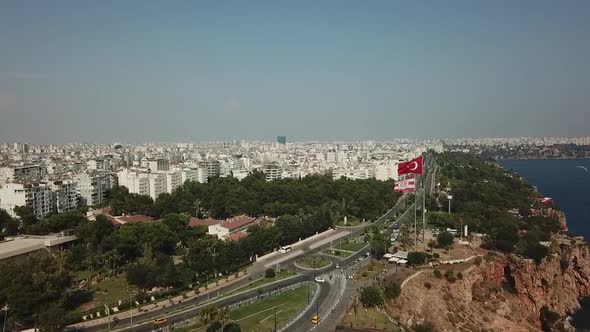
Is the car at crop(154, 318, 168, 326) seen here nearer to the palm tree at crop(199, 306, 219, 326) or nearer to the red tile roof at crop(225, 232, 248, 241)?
the palm tree at crop(199, 306, 219, 326)

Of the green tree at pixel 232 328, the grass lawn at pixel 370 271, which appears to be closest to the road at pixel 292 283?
the grass lawn at pixel 370 271

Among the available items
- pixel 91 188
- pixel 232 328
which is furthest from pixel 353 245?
pixel 91 188

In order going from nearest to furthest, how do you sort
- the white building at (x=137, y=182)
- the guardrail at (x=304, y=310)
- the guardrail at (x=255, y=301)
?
the guardrail at (x=304, y=310), the guardrail at (x=255, y=301), the white building at (x=137, y=182)

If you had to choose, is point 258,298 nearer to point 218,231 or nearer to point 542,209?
point 218,231

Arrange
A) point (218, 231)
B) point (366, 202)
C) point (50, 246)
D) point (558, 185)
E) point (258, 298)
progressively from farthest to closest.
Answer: point (558, 185) < point (366, 202) < point (218, 231) < point (50, 246) < point (258, 298)

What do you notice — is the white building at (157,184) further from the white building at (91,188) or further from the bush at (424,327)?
the bush at (424,327)

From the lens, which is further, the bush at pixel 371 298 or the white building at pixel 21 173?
the white building at pixel 21 173

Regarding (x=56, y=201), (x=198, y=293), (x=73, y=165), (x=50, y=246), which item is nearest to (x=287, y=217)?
(x=198, y=293)

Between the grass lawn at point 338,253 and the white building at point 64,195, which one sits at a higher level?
the white building at point 64,195
